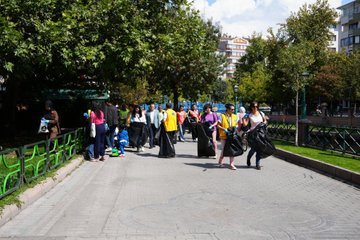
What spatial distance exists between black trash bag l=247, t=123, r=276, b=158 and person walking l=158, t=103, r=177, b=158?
3.42 metres

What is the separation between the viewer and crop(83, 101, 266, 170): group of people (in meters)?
11.3

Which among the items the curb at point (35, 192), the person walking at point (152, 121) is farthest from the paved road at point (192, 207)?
the person walking at point (152, 121)

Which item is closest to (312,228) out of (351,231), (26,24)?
(351,231)

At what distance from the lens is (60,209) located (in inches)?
270

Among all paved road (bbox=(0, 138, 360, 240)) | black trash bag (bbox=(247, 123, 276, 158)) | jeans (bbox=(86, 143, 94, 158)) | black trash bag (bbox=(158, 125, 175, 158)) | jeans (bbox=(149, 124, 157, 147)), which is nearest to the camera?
paved road (bbox=(0, 138, 360, 240))

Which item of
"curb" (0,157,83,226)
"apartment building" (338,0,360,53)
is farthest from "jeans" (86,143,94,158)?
"apartment building" (338,0,360,53)

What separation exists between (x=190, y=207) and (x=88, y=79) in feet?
51.3

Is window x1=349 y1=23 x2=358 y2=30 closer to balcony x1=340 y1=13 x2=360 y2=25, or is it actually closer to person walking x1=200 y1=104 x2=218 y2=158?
balcony x1=340 y1=13 x2=360 y2=25

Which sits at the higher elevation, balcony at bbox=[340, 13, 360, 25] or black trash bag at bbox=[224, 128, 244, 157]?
balcony at bbox=[340, 13, 360, 25]

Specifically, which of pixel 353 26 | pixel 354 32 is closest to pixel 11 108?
pixel 354 32

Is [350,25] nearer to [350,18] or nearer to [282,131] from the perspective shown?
[350,18]

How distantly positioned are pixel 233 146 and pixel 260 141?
0.67 meters

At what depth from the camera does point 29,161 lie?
26.8ft

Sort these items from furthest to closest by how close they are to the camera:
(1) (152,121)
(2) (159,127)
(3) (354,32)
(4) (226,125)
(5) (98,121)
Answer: (3) (354,32) < (1) (152,121) < (2) (159,127) < (5) (98,121) < (4) (226,125)
